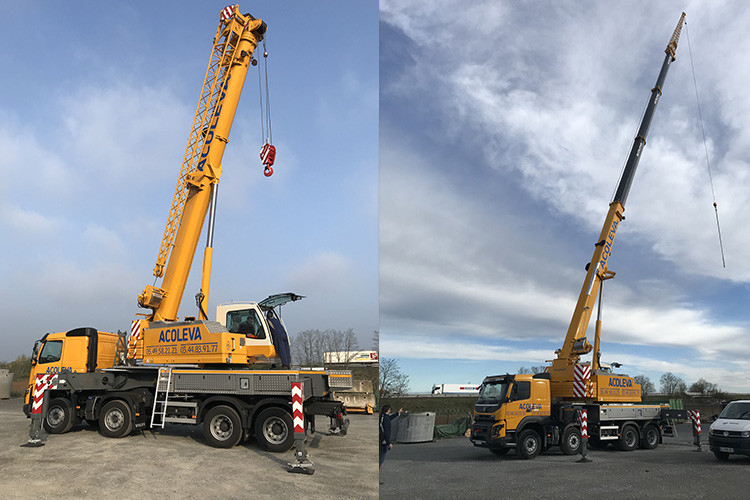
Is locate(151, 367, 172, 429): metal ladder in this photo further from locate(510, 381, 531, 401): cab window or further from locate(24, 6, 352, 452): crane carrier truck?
locate(510, 381, 531, 401): cab window

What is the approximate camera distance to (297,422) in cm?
973

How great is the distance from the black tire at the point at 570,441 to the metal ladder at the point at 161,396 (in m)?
10.4

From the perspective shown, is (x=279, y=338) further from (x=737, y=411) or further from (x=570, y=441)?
(x=737, y=411)

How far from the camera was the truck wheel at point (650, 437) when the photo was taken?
53.9 ft

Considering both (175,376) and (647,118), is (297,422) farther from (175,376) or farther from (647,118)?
(647,118)

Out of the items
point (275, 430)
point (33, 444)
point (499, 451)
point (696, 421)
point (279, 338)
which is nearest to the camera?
point (275, 430)

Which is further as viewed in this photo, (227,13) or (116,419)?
(227,13)

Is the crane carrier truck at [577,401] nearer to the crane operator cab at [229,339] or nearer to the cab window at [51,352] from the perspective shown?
the crane operator cab at [229,339]

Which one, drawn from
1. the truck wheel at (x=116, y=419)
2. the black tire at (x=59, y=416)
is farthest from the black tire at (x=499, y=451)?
the black tire at (x=59, y=416)

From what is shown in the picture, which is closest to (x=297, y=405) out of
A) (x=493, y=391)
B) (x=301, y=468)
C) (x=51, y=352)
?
(x=301, y=468)

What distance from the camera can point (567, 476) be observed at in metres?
10.8

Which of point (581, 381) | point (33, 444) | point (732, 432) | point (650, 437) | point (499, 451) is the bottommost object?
point (499, 451)

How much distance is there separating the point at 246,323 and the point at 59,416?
533 cm

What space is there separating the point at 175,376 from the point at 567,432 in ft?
34.2
